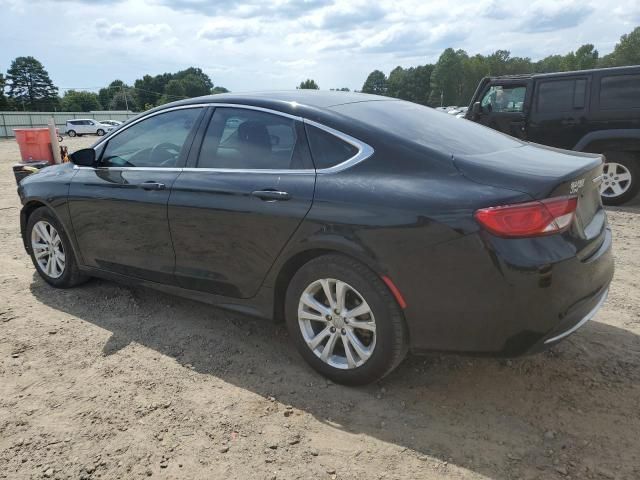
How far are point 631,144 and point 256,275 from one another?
666cm

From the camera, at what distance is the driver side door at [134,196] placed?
3693 millimetres

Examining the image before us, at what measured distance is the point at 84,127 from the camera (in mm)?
45938

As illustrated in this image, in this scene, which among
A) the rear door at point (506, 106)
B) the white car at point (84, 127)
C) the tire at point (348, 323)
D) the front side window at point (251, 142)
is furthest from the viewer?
the white car at point (84, 127)

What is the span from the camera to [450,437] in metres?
2.60

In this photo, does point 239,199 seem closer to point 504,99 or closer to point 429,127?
point 429,127

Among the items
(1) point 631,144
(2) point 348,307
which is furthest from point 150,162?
(1) point 631,144

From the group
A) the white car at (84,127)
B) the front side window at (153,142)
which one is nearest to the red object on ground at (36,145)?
the front side window at (153,142)

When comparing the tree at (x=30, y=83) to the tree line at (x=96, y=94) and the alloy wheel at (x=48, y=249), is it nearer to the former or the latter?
the tree line at (x=96, y=94)

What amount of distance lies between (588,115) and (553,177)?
623 centimetres

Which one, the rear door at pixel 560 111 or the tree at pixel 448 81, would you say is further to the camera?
the tree at pixel 448 81

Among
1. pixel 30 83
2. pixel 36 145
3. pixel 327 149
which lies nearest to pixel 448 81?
pixel 30 83

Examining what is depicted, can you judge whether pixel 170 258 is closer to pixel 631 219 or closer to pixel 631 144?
pixel 631 219

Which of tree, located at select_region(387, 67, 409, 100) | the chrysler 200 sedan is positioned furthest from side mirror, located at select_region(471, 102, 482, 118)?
tree, located at select_region(387, 67, 409, 100)

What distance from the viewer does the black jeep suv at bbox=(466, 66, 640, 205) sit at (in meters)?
7.56
